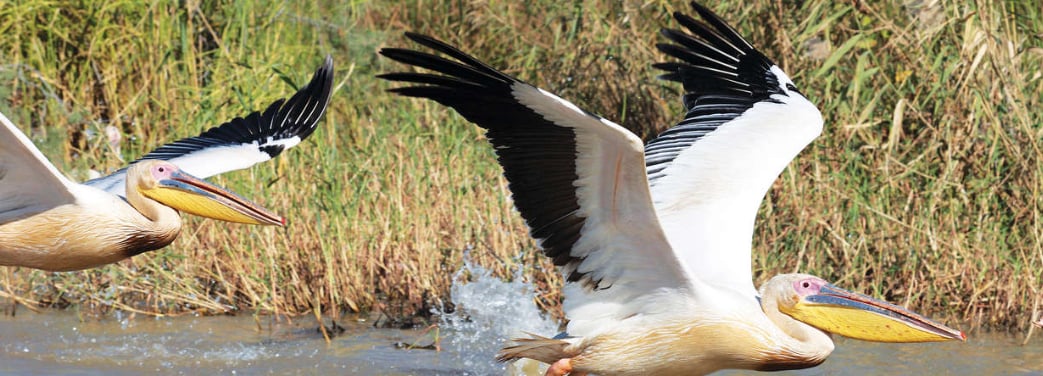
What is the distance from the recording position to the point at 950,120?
20.0 ft

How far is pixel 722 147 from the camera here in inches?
191

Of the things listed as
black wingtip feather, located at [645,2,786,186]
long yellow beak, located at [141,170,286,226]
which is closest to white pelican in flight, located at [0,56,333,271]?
long yellow beak, located at [141,170,286,226]

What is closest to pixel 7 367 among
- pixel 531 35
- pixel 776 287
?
pixel 776 287

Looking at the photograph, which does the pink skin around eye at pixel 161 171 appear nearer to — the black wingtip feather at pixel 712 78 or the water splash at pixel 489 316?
the water splash at pixel 489 316

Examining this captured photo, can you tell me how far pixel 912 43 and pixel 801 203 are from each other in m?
0.95

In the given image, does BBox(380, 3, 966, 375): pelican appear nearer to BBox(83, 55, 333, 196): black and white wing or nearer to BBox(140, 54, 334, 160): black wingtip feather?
BBox(83, 55, 333, 196): black and white wing

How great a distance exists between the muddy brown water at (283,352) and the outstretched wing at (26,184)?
822mm

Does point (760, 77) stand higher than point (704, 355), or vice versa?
point (760, 77)

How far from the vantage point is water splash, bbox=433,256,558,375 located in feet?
18.9

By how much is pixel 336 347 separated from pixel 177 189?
3.83 feet

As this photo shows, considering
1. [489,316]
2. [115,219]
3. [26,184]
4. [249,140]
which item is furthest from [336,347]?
[26,184]

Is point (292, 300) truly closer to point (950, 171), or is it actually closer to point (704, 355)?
point (704, 355)

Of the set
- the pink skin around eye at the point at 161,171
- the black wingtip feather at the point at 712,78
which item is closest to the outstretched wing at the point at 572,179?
the black wingtip feather at the point at 712,78

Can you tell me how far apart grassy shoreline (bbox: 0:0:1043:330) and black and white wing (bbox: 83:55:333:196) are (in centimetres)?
42
